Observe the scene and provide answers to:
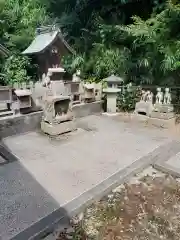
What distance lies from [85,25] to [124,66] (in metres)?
4.36

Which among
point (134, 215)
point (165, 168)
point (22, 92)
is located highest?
point (22, 92)

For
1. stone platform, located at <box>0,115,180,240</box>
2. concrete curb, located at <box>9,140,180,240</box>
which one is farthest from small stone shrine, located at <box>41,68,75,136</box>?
concrete curb, located at <box>9,140,180,240</box>

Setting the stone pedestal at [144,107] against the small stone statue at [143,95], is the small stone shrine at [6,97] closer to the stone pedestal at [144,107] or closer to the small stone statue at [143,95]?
the stone pedestal at [144,107]

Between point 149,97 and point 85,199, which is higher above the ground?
point 149,97

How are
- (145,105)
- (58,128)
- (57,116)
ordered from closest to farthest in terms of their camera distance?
(58,128) → (57,116) → (145,105)

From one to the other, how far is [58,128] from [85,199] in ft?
9.46

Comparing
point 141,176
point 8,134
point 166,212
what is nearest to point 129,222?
point 166,212

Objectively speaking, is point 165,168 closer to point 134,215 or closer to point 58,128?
point 134,215

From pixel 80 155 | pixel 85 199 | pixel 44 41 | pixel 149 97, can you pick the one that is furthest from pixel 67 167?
pixel 44 41

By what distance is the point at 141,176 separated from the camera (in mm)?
4074

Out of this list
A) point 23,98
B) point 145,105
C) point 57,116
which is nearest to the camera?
point 57,116

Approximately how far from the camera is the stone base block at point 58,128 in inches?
232

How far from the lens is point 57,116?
6.06 meters

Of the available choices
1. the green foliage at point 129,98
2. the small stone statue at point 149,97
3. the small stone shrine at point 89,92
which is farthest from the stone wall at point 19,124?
the small stone statue at point 149,97
